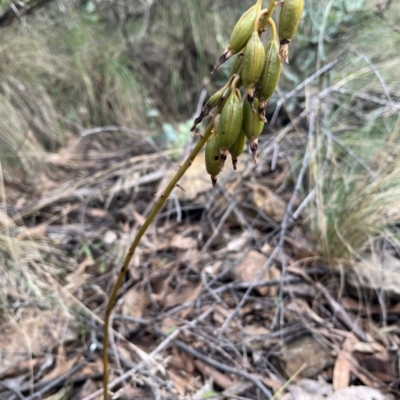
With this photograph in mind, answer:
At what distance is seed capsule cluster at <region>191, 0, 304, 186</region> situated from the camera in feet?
2.05

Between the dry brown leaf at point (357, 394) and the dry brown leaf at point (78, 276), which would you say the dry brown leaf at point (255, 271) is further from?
the dry brown leaf at point (78, 276)

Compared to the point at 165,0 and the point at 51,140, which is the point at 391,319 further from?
the point at 165,0

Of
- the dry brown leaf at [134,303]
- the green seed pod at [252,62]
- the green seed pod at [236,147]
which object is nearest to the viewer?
the green seed pod at [252,62]

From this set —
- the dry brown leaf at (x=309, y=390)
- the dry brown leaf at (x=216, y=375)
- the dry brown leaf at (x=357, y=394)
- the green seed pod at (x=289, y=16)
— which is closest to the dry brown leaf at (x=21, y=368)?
the dry brown leaf at (x=216, y=375)

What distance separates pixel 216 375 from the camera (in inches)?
56.5

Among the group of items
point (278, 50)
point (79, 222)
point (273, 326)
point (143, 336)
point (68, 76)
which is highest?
point (68, 76)

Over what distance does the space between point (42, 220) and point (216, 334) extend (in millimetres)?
1272

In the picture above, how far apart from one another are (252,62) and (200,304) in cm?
128

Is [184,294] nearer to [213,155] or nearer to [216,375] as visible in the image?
[216,375]

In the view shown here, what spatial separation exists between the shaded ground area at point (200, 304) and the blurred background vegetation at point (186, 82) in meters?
0.20

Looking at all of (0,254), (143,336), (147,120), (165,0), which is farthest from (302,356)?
(165,0)

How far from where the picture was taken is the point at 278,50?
2.16ft

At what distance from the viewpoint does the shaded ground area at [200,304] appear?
4.62 ft

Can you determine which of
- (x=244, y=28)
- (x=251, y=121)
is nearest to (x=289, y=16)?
(x=244, y=28)
